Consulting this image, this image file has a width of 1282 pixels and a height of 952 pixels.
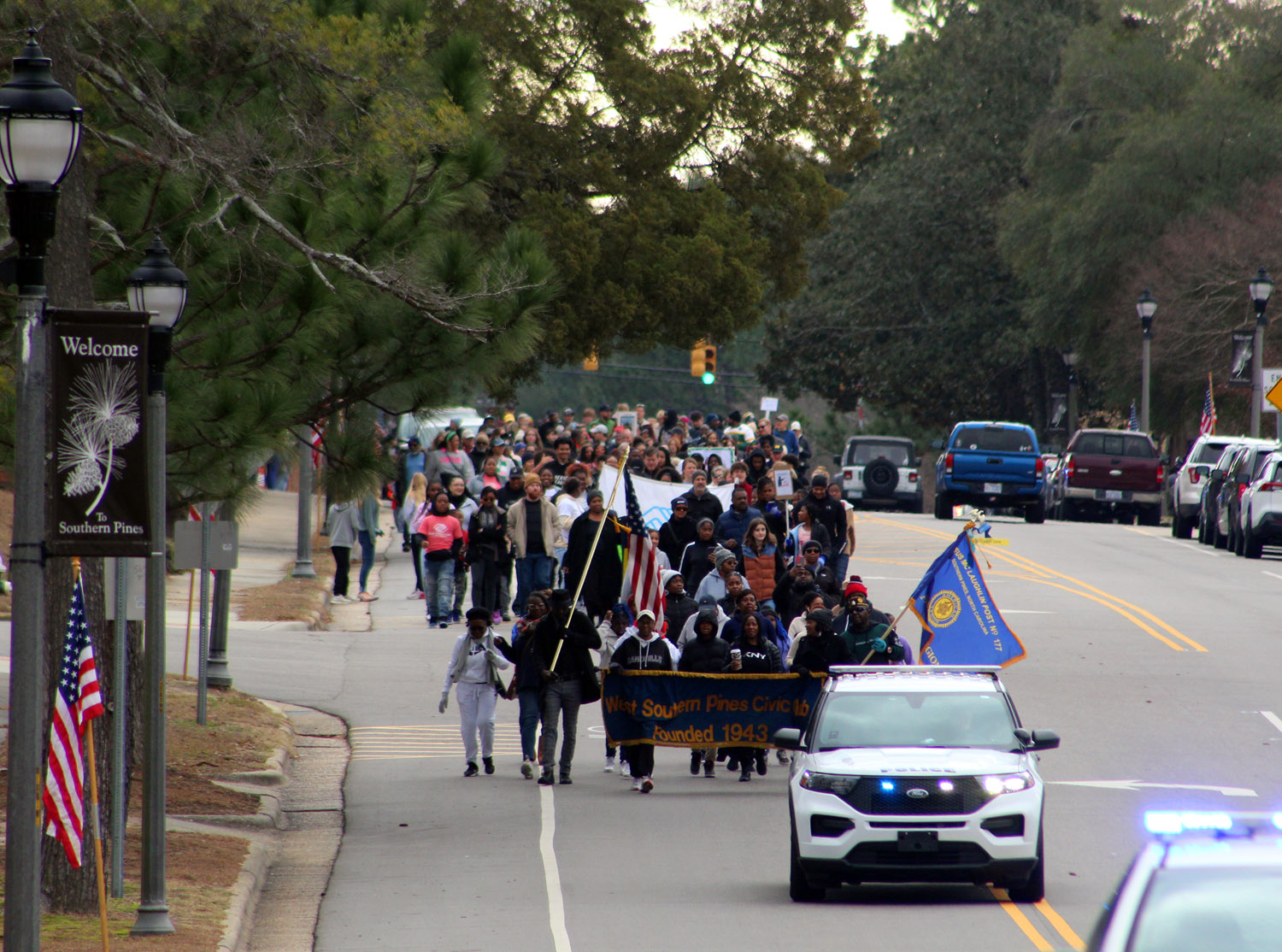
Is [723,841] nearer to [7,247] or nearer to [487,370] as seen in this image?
[487,370]

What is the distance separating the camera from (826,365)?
218ft

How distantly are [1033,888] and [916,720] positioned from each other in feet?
4.47

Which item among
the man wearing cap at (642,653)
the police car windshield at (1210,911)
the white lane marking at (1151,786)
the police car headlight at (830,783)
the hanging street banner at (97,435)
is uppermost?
the hanging street banner at (97,435)

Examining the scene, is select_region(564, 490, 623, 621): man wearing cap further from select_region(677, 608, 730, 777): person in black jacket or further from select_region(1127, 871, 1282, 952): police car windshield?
select_region(1127, 871, 1282, 952): police car windshield

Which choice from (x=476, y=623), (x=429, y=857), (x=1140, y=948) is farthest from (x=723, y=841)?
(x=1140, y=948)

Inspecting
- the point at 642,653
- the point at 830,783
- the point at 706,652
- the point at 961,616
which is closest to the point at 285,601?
the point at 642,653

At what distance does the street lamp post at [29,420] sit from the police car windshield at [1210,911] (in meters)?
4.97

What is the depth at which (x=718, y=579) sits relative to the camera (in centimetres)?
1945

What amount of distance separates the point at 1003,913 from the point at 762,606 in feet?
23.2

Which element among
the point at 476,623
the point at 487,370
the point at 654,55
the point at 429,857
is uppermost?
the point at 654,55

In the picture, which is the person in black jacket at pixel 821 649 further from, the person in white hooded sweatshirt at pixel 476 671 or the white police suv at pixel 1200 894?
the white police suv at pixel 1200 894

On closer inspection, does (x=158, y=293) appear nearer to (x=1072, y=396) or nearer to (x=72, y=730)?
(x=72, y=730)

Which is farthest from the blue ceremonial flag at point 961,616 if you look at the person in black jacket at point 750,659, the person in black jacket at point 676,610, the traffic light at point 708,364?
the traffic light at point 708,364

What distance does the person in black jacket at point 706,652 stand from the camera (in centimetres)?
1678
